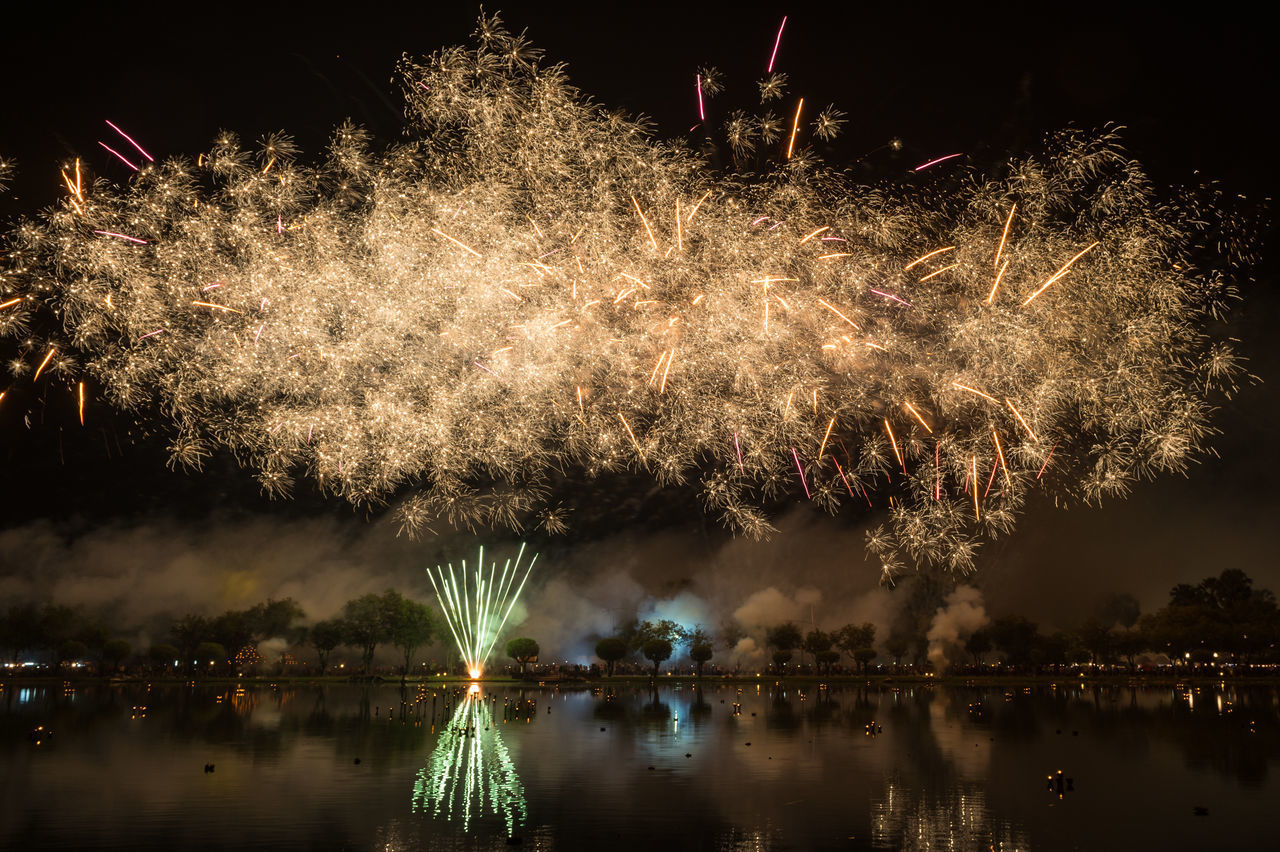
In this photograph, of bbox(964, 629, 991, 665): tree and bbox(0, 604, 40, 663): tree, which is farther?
bbox(964, 629, 991, 665): tree

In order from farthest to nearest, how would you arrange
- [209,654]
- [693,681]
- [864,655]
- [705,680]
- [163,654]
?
[864,655] → [705,680] → [693,681] → [163,654] → [209,654]

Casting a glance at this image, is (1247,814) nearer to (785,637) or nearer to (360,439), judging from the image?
(360,439)

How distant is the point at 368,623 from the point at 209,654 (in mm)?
15850

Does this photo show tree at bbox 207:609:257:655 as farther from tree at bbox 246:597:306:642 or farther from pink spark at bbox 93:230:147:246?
pink spark at bbox 93:230:147:246

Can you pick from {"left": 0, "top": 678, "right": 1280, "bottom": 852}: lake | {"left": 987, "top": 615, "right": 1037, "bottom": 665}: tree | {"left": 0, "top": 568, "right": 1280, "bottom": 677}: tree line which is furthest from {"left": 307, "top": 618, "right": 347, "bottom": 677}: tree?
{"left": 987, "top": 615, "right": 1037, "bottom": 665}: tree

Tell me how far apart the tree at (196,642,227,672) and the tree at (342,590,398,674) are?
12417 millimetres

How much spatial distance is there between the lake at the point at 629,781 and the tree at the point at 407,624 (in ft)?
188

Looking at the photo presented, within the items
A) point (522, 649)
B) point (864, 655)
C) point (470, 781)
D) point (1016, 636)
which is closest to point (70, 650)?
point (522, 649)

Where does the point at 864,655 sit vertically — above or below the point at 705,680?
above

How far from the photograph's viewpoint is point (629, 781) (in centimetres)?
2105

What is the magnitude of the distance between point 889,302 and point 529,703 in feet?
131

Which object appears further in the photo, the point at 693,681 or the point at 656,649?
the point at 656,649

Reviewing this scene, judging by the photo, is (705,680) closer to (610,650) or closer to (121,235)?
(610,650)

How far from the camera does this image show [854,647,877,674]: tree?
11706cm
